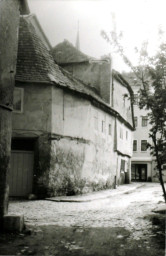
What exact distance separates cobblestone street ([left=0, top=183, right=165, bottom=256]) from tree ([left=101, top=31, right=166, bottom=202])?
170 cm

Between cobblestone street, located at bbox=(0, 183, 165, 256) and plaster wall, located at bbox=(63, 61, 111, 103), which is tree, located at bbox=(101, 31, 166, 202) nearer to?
cobblestone street, located at bbox=(0, 183, 165, 256)

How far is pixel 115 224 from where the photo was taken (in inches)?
280

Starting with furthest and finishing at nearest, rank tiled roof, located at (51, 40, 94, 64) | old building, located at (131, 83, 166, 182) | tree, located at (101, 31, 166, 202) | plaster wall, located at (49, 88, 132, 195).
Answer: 1. old building, located at (131, 83, 166, 182)
2. tiled roof, located at (51, 40, 94, 64)
3. plaster wall, located at (49, 88, 132, 195)
4. tree, located at (101, 31, 166, 202)

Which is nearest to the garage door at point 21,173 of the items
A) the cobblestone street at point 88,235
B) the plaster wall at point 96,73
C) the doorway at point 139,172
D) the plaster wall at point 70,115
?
the plaster wall at point 70,115

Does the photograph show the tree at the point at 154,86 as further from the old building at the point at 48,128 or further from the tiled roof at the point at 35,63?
the tiled roof at the point at 35,63

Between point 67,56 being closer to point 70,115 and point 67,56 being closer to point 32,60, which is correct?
point 32,60

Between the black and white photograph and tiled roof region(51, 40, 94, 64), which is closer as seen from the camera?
the black and white photograph

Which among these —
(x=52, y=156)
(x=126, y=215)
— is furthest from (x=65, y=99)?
(x=126, y=215)

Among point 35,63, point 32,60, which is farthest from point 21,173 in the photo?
point 32,60

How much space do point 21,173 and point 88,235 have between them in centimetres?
736

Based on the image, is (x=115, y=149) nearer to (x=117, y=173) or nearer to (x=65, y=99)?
(x=117, y=173)

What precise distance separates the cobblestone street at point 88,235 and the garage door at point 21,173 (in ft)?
12.2

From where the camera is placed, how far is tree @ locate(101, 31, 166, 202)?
693 cm

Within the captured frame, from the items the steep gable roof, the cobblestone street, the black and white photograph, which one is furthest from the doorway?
the cobblestone street
